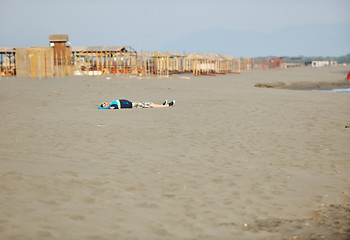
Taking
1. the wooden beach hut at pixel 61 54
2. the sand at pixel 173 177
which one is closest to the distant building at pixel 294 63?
the wooden beach hut at pixel 61 54

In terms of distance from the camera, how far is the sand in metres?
3.84

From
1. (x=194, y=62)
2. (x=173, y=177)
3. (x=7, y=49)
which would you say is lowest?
(x=173, y=177)

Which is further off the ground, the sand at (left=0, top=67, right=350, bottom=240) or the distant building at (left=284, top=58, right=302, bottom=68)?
the distant building at (left=284, top=58, right=302, bottom=68)

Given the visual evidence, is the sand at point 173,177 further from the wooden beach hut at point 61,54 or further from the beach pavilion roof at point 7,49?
the beach pavilion roof at point 7,49

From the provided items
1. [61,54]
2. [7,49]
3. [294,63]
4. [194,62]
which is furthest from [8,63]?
[294,63]

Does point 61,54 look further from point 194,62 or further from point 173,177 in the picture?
point 173,177

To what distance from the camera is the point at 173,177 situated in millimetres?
5324

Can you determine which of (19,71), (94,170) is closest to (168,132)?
(94,170)

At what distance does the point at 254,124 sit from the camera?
9.48 meters

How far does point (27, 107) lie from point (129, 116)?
3.58 metres

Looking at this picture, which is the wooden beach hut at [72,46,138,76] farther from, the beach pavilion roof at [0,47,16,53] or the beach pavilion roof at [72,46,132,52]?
the beach pavilion roof at [0,47,16,53]

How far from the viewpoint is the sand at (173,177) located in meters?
3.84

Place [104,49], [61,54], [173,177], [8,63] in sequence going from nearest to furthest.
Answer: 1. [173,177]
2. [61,54]
3. [8,63]
4. [104,49]

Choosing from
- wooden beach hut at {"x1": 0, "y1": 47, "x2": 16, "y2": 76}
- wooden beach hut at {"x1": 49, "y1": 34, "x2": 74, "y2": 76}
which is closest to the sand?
wooden beach hut at {"x1": 49, "y1": 34, "x2": 74, "y2": 76}
